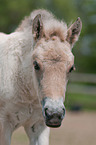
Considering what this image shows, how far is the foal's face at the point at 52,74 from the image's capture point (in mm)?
3590

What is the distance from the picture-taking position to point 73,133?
32.0 feet

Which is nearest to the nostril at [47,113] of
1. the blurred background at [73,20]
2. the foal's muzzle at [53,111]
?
the foal's muzzle at [53,111]

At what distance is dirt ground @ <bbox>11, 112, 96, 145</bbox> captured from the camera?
8.23m

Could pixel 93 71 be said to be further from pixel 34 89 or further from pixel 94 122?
pixel 34 89

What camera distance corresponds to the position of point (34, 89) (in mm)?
4465

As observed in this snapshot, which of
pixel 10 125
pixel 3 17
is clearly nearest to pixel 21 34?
pixel 10 125

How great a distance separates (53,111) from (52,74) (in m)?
0.53

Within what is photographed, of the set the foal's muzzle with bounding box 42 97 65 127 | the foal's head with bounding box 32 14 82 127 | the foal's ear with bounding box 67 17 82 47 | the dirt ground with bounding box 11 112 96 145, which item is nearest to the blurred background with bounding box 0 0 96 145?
the dirt ground with bounding box 11 112 96 145

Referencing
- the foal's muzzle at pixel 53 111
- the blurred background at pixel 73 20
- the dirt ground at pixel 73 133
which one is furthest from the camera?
the blurred background at pixel 73 20

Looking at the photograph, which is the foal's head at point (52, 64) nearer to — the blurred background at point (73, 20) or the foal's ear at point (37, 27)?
the foal's ear at point (37, 27)

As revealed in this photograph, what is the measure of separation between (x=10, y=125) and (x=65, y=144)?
12.0ft

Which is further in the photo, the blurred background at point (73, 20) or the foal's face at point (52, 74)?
the blurred background at point (73, 20)

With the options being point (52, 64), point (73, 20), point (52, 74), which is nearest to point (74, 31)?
point (52, 64)

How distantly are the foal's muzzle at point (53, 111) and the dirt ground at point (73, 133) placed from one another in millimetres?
4450
